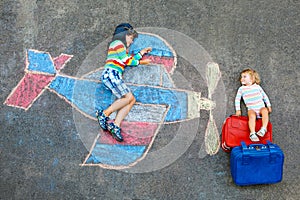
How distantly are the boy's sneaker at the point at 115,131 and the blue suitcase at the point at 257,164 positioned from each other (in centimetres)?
149

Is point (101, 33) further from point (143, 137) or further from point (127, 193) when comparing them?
point (127, 193)

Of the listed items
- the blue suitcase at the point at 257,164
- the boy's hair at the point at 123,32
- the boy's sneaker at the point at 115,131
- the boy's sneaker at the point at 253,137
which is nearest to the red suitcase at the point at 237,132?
the boy's sneaker at the point at 253,137

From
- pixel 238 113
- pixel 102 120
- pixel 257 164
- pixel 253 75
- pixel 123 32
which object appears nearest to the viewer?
pixel 257 164

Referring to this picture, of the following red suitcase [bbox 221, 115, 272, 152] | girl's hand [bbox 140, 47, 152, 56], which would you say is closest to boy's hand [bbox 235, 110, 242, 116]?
red suitcase [bbox 221, 115, 272, 152]

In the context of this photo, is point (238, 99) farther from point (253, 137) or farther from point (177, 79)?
point (177, 79)

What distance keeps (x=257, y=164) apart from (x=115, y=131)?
6.11 ft

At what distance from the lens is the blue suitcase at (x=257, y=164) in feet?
16.9

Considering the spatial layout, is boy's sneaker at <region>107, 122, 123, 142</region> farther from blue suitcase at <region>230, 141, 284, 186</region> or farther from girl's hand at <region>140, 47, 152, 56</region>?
blue suitcase at <region>230, 141, 284, 186</region>

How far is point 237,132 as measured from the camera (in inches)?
216

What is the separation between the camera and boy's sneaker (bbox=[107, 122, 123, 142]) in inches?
218

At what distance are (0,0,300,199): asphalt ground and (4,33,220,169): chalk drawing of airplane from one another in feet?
0.32

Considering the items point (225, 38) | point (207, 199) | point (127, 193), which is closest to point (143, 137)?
point (127, 193)

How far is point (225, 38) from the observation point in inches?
245

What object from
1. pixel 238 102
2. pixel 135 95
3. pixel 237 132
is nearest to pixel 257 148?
pixel 237 132
